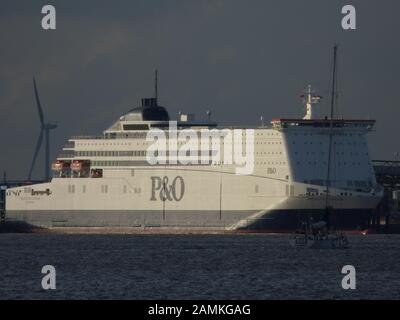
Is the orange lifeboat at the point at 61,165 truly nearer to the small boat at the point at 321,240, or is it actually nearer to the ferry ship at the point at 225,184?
the ferry ship at the point at 225,184

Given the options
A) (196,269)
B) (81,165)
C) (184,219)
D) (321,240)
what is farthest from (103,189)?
(196,269)

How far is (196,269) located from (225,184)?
46852 millimetres

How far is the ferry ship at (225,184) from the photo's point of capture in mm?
130000

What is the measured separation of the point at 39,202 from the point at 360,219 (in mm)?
30696

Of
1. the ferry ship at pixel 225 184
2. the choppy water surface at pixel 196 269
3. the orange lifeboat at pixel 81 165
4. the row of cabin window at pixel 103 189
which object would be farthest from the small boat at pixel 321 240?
the orange lifeboat at pixel 81 165

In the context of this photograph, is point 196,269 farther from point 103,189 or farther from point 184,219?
point 103,189

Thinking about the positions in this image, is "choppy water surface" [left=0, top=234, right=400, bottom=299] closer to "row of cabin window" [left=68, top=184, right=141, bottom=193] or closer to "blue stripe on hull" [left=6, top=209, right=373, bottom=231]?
"blue stripe on hull" [left=6, top=209, right=373, bottom=231]

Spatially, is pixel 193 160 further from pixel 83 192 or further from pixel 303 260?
pixel 303 260

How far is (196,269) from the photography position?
8550cm

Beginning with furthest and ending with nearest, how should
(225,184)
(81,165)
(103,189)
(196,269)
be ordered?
(81,165) < (103,189) < (225,184) < (196,269)

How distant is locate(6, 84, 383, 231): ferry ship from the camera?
427ft

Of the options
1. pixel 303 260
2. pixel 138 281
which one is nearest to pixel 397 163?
pixel 303 260

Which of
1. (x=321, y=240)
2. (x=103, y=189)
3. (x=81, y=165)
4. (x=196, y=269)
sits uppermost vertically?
(x=81, y=165)

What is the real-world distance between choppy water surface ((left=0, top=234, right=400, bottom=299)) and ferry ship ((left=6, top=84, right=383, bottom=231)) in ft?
15.3
